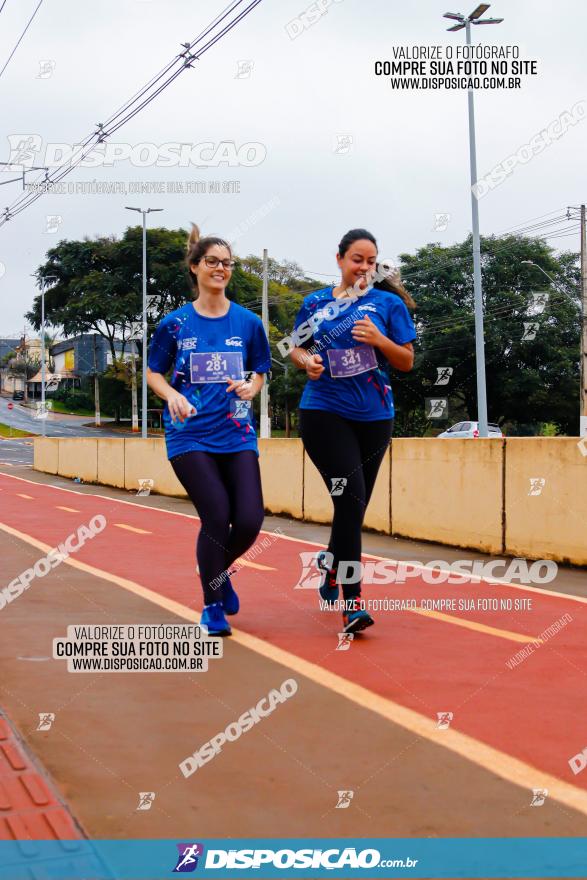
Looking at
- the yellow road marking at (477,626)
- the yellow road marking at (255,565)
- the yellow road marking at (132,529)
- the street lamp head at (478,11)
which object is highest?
the street lamp head at (478,11)

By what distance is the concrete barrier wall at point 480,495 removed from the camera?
8164 mm

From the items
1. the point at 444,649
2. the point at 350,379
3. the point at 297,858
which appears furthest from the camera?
the point at 350,379

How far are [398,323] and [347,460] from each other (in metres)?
0.71

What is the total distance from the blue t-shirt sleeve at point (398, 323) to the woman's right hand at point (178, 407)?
3.41 feet

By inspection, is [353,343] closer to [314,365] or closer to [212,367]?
[314,365]

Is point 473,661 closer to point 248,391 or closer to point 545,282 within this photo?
point 248,391

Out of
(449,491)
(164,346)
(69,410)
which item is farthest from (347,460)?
(69,410)

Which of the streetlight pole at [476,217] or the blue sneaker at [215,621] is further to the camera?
the streetlight pole at [476,217]

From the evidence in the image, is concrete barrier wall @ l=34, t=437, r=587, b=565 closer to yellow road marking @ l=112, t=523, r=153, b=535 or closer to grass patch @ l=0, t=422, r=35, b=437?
yellow road marking @ l=112, t=523, r=153, b=535

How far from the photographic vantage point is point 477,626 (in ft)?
17.3

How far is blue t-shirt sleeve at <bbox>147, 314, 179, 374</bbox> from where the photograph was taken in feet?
16.7

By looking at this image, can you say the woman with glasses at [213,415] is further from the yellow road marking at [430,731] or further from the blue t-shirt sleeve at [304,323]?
the yellow road marking at [430,731]

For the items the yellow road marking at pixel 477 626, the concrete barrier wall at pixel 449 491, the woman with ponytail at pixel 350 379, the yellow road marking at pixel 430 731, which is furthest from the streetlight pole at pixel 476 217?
the yellow road marking at pixel 430 731

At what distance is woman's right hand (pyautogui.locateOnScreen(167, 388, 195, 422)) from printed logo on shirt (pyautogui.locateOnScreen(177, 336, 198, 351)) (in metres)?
0.28
